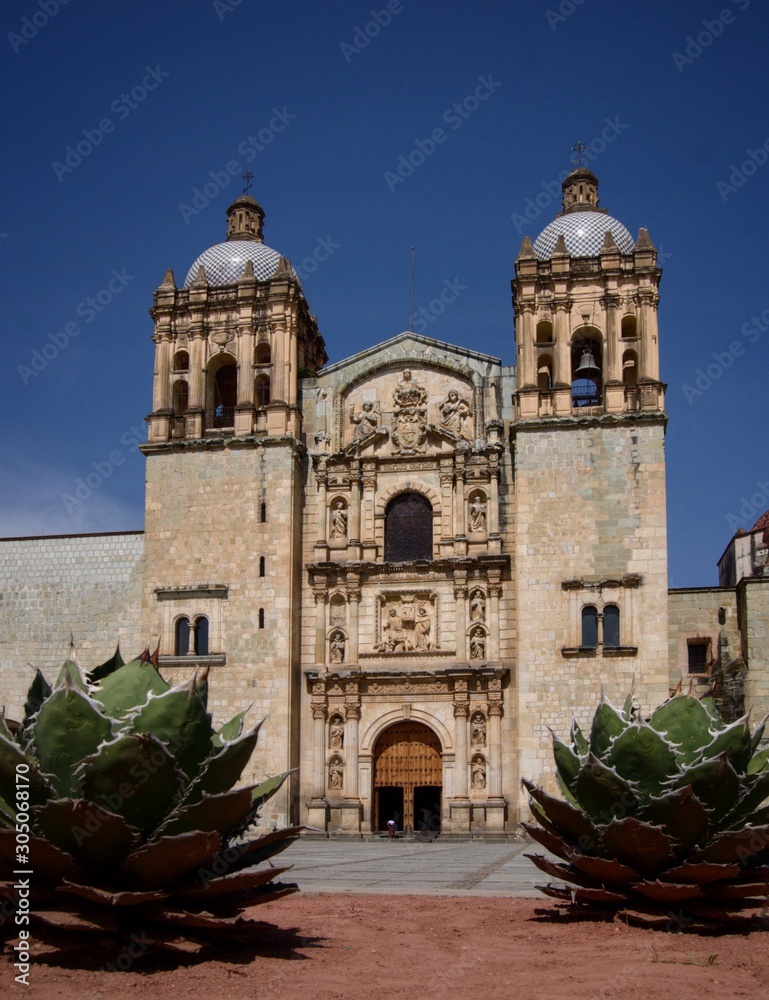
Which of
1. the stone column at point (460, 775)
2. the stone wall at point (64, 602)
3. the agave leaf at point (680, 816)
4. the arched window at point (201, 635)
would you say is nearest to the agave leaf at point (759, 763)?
the agave leaf at point (680, 816)

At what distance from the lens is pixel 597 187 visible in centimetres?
3012

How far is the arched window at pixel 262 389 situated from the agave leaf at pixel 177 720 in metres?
22.8

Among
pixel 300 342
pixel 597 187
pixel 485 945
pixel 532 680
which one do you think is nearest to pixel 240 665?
pixel 532 680

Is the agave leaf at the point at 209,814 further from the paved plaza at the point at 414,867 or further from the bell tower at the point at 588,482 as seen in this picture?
the bell tower at the point at 588,482

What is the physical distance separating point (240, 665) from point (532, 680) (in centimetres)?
654

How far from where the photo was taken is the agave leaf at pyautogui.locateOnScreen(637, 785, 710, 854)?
691cm

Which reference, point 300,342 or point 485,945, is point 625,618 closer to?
point 300,342

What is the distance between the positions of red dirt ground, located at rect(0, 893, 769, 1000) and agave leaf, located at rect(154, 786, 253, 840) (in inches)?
25.6

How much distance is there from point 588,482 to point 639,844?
18.9 meters

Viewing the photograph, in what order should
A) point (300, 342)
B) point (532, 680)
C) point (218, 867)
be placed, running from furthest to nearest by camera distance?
point (300, 342) → point (532, 680) → point (218, 867)

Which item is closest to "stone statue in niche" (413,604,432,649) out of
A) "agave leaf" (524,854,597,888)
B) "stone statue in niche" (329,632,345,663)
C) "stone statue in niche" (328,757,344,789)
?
"stone statue in niche" (329,632,345,663)

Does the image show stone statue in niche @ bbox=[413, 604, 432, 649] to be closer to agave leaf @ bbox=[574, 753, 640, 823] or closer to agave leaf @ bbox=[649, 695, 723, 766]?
agave leaf @ bbox=[649, 695, 723, 766]

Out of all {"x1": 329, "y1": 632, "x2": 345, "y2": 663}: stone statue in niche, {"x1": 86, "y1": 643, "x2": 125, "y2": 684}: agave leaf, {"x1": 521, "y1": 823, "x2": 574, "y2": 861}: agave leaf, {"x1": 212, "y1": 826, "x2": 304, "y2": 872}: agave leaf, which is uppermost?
{"x1": 329, "y1": 632, "x2": 345, "y2": 663}: stone statue in niche

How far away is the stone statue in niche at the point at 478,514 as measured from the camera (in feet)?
87.7
